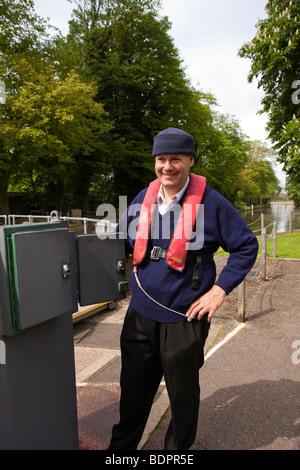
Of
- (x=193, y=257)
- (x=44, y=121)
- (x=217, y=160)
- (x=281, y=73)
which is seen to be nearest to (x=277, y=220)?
(x=217, y=160)

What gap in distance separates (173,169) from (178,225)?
30cm

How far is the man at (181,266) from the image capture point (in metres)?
1.93

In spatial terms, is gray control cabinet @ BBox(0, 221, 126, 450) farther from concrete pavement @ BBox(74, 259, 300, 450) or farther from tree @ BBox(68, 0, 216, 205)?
tree @ BBox(68, 0, 216, 205)

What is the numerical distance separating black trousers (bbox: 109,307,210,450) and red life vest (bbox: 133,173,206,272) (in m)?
0.36

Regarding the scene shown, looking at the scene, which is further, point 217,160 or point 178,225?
point 217,160

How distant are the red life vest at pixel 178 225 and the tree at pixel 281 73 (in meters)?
11.3

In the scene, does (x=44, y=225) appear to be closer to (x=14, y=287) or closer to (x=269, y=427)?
(x=14, y=287)

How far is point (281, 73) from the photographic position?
13.5 m

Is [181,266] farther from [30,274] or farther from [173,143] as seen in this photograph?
[30,274]

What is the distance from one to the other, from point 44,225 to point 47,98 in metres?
14.9

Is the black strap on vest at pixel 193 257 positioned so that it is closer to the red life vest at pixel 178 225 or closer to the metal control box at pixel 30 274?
the red life vest at pixel 178 225

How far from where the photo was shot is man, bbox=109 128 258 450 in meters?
1.93

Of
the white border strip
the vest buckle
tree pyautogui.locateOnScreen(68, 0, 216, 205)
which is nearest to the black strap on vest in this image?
the vest buckle
